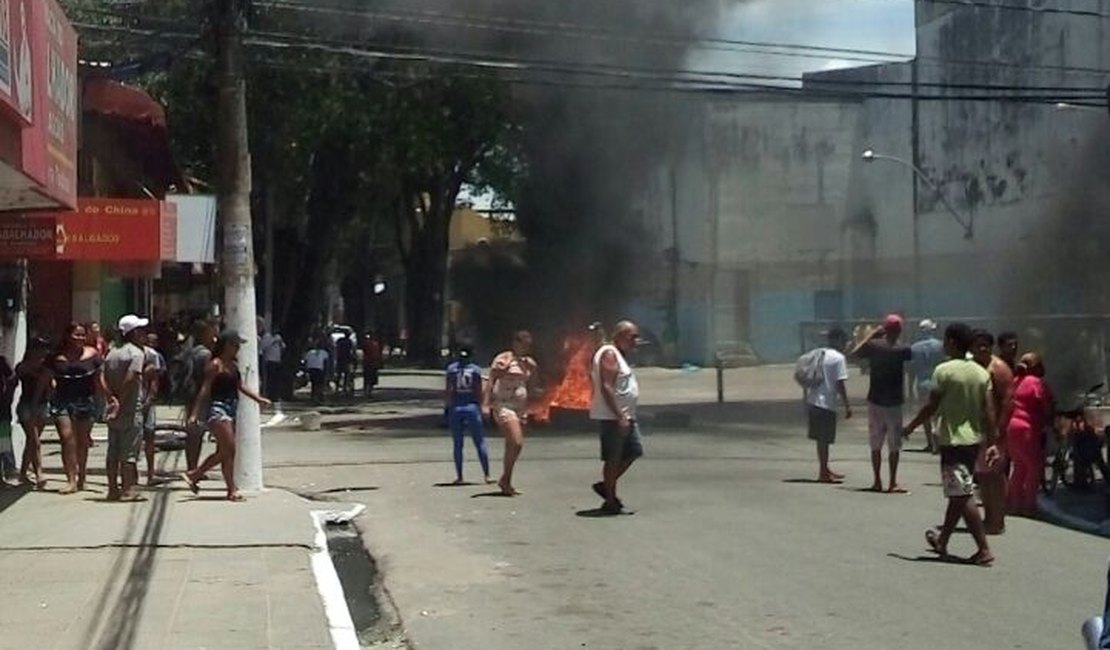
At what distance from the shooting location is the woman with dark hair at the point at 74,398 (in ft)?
46.8

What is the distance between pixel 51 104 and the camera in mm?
12148

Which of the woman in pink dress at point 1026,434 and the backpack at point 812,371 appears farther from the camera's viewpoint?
the backpack at point 812,371

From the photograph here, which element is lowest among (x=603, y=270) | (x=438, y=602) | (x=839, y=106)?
(x=438, y=602)

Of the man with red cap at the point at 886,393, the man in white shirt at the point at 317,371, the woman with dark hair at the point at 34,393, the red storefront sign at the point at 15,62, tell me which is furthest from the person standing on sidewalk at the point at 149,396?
the man in white shirt at the point at 317,371

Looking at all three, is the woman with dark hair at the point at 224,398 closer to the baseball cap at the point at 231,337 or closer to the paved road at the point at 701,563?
the baseball cap at the point at 231,337

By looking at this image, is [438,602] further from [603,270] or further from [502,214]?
[502,214]

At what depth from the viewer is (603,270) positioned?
24594mm

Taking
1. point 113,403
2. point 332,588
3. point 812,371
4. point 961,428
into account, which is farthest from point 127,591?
point 812,371

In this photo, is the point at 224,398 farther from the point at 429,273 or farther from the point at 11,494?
the point at 429,273

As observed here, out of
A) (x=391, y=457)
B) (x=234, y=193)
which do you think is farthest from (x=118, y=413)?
(x=391, y=457)

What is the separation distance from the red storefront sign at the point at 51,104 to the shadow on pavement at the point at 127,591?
2.56 m

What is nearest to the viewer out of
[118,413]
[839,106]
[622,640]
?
[622,640]

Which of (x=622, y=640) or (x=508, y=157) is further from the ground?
(x=508, y=157)

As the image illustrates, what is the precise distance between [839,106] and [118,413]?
102 feet
